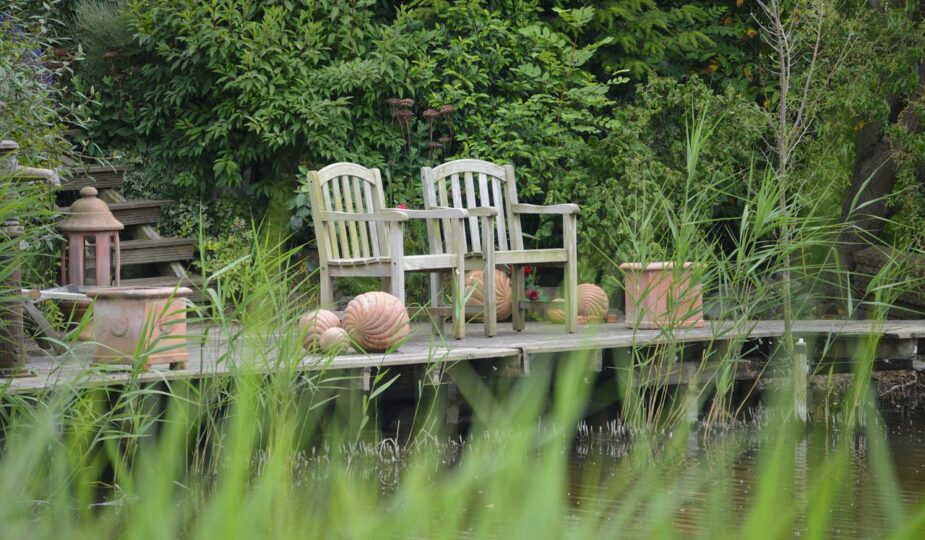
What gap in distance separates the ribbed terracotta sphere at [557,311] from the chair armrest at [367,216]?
158cm

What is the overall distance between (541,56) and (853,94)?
6.42 feet

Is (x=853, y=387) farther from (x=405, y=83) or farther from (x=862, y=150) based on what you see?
(x=405, y=83)

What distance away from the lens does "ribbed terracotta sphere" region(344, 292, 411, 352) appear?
4.81 metres

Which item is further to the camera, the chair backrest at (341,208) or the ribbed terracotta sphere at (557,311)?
the ribbed terracotta sphere at (557,311)

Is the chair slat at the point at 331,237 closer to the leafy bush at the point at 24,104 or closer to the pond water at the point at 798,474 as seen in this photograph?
the leafy bush at the point at 24,104

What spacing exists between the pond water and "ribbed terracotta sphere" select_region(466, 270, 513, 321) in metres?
1.19

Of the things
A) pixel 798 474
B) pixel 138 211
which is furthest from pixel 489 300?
pixel 138 211

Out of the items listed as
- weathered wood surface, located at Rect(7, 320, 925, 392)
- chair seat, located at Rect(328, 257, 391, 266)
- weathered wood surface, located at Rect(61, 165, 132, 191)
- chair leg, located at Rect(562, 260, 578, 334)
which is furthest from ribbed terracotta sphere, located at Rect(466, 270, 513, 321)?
weathered wood surface, located at Rect(61, 165, 132, 191)

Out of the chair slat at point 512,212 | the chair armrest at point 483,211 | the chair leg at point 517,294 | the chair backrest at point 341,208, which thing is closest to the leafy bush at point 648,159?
the chair leg at point 517,294

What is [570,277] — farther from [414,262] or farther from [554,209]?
[414,262]

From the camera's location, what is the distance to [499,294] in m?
6.46

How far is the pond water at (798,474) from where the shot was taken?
11.9 ft

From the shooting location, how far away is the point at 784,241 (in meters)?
4.90

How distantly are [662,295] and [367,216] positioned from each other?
4.56 ft
